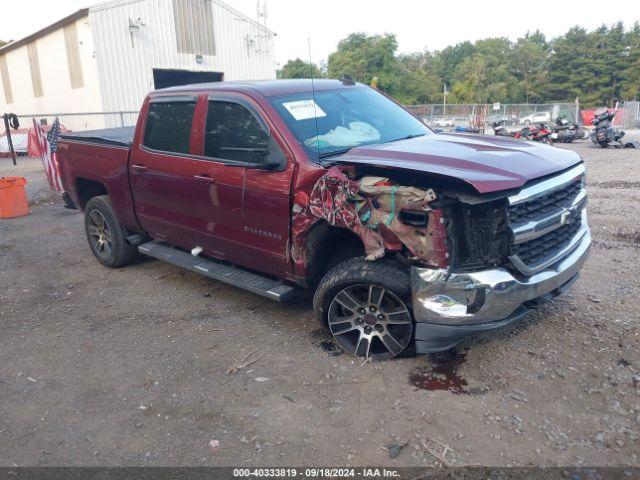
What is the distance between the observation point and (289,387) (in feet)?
11.3

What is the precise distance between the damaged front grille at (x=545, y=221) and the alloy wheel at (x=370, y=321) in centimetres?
83

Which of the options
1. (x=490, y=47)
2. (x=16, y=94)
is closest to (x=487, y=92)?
(x=490, y=47)

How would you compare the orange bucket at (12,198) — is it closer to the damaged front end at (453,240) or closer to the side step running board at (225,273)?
the side step running board at (225,273)

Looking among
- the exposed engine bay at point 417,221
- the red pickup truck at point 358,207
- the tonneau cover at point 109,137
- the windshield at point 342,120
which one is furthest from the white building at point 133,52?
the exposed engine bay at point 417,221

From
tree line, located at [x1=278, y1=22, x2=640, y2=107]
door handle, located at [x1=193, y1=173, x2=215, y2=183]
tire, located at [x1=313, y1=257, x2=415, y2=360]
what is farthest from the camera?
tree line, located at [x1=278, y1=22, x2=640, y2=107]

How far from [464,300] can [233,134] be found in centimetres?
230

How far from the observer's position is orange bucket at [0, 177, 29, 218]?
358 inches

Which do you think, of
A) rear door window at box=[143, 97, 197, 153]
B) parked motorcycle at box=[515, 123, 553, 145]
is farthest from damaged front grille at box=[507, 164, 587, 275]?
parked motorcycle at box=[515, 123, 553, 145]

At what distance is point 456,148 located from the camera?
3.70m

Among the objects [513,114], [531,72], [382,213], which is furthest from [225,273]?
[531,72]

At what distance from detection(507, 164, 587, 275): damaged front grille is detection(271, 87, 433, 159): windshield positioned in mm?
1361

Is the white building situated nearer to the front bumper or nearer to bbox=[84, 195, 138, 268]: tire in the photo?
bbox=[84, 195, 138, 268]: tire

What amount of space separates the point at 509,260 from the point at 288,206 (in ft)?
5.18

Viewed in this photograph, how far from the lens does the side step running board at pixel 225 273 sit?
4090 mm
